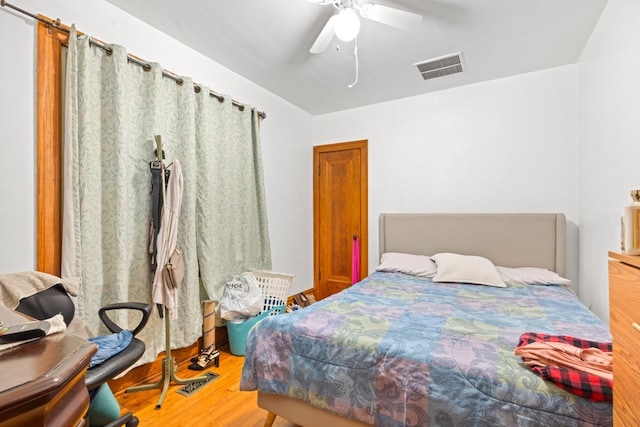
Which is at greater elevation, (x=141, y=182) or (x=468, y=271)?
(x=141, y=182)

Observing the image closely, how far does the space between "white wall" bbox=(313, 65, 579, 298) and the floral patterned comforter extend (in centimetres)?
144

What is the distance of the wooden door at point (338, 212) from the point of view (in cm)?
399

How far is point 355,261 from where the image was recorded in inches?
156

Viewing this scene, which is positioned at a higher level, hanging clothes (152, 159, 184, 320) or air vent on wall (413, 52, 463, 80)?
air vent on wall (413, 52, 463, 80)

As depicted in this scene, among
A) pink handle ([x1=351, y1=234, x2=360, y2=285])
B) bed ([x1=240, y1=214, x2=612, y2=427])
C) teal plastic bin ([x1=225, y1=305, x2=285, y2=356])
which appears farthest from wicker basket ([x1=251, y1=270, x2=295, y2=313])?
pink handle ([x1=351, y1=234, x2=360, y2=285])

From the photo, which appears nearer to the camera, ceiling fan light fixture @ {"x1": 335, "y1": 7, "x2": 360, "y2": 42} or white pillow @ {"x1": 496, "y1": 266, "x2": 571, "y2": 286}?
ceiling fan light fixture @ {"x1": 335, "y1": 7, "x2": 360, "y2": 42}

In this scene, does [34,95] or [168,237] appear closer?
[34,95]

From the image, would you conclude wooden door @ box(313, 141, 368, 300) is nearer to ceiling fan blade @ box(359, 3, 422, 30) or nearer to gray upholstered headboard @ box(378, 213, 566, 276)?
gray upholstered headboard @ box(378, 213, 566, 276)

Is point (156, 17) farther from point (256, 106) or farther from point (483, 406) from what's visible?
point (483, 406)

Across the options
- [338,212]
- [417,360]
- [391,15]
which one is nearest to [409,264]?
[338,212]

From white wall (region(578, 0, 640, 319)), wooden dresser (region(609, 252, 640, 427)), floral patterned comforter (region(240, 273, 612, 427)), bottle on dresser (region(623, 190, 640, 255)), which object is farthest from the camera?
white wall (region(578, 0, 640, 319))

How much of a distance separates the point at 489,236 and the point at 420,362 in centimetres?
234

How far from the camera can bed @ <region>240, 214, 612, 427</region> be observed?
110 cm

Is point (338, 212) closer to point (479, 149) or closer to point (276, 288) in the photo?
point (276, 288)
